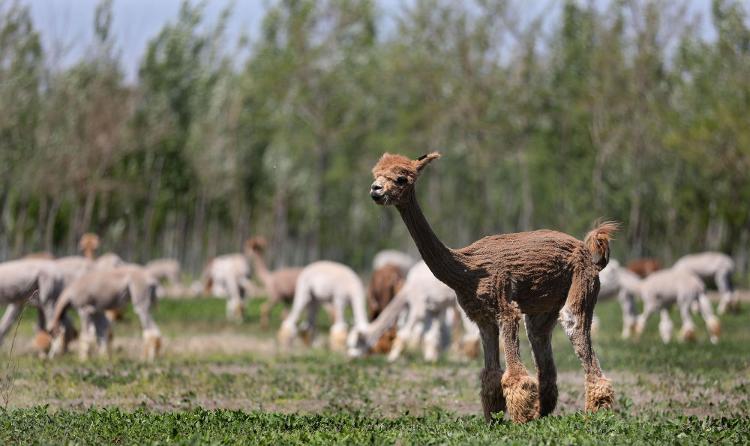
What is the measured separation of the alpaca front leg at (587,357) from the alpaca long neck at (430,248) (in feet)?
3.63

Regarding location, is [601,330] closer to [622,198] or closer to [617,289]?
[617,289]

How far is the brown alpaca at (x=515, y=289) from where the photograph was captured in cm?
894

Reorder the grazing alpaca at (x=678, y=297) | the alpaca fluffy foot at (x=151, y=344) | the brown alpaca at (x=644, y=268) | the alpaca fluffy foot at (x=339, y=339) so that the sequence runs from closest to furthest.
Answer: the alpaca fluffy foot at (x=151, y=344)
the alpaca fluffy foot at (x=339, y=339)
the grazing alpaca at (x=678, y=297)
the brown alpaca at (x=644, y=268)

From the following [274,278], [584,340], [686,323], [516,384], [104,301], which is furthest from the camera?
[274,278]

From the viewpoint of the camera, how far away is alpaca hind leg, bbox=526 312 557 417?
32.1 feet

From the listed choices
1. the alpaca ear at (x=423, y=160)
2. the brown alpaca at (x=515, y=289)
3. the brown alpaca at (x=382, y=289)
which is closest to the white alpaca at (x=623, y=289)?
the brown alpaca at (x=382, y=289)

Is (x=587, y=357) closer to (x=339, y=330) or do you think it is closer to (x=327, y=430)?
(x=327, y=430)

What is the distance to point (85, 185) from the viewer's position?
118ft

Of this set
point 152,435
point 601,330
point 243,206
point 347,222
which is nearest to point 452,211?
point 347,222

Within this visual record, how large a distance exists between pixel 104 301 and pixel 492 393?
32.1 ft

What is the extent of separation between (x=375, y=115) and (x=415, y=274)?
1370 inches

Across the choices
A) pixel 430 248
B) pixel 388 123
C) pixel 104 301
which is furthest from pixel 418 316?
pixel 388 123

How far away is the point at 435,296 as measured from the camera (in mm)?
18266

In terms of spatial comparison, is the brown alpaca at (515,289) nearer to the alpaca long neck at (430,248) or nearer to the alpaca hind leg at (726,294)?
the alpaca long neck at (430,248)
